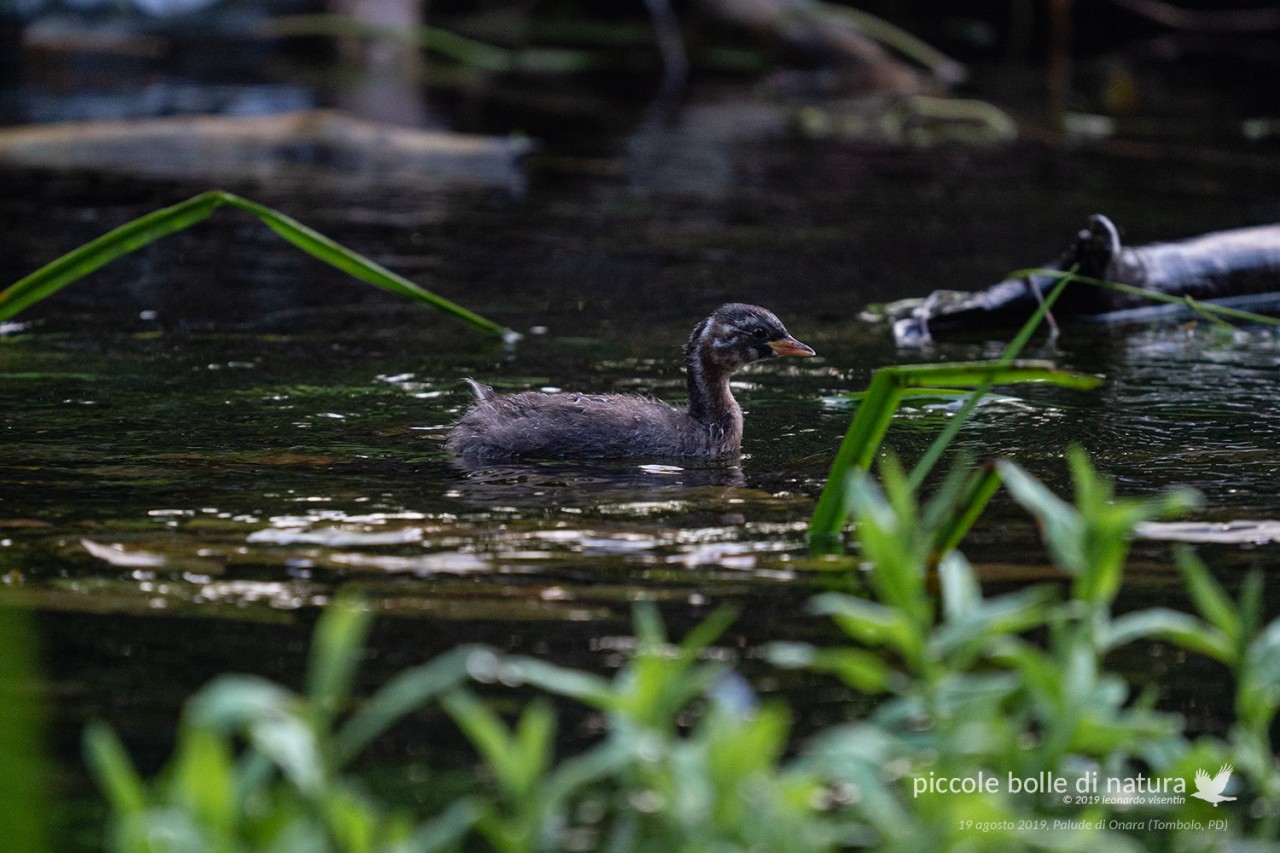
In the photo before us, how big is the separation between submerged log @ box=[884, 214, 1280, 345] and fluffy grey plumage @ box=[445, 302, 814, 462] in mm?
2199

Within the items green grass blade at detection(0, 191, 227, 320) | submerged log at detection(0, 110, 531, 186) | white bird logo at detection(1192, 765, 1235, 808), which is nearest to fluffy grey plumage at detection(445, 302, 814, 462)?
green grass blade at detection(0, 191, 227, 320)

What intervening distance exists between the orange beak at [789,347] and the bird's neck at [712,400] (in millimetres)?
339

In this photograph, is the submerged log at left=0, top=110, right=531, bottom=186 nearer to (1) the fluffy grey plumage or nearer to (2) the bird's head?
(2) the bird's head

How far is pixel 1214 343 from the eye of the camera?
33.0ft

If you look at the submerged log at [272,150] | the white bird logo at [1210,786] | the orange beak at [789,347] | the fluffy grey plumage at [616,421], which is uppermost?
the submerged log at [272,150]

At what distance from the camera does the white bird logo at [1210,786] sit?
419cm

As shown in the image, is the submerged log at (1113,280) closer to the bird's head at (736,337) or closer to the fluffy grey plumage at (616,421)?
the bird's head at (736,337)

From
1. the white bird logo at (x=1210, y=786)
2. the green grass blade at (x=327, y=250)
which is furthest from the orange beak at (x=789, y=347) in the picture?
the white bird logo at (x=1210, y=786)

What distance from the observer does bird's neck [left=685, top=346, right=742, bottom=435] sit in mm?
8023

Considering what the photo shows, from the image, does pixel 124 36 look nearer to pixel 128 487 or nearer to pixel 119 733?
pixel 128 487

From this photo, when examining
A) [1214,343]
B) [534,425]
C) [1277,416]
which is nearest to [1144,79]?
[1214,343]

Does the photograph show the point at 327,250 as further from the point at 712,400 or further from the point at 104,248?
the point at 712,400

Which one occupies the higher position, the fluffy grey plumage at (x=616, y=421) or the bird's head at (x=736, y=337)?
the bird's head at (x=736, y=337)

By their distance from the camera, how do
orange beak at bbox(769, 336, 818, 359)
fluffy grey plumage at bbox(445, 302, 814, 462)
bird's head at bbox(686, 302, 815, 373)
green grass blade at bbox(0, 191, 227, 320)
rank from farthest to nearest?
1. orange beak at bbox(769, 336, 818, 359)
2. bird's head at bbox(686, 302, 815, 373)
3. fluffy grey plumage at bbox(445, 302, 814, 462)
4. green grass blade at bbox(0, 191, 227, 320)
